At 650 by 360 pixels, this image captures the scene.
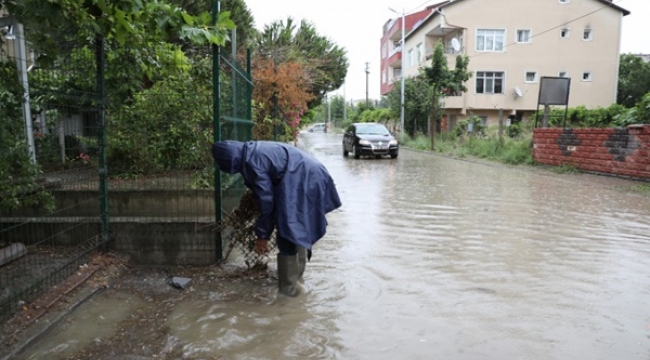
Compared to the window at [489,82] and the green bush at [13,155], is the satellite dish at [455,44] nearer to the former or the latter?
the window at [489,82]

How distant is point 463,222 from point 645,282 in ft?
9.71

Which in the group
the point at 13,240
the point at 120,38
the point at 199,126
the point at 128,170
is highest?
the point at 120,38

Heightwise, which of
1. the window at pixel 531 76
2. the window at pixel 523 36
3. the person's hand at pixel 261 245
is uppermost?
the window at pixel 523 36

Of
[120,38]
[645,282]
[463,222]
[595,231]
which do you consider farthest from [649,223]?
[120,38]

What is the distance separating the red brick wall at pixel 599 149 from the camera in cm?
1178

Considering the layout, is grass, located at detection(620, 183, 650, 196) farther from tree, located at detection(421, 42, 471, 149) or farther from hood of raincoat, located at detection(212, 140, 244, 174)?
tree, located at detection(421, 42, 471, 149)

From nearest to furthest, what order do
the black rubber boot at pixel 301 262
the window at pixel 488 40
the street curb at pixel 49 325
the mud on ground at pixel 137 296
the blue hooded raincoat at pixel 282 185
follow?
the street curb at pixel 49 325 < the mud on ground at pixel 137 296 < the blue hooded raincoat at pixel 282 185 < the black rubber boot at pixel 301 262 < the window at pixel 488 40

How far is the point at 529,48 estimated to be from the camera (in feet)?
110

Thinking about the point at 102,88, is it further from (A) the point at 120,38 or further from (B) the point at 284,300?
(B) the point at 284,300

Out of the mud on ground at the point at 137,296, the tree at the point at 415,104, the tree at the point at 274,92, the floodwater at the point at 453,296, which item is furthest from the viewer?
the tree at the point at 415,104

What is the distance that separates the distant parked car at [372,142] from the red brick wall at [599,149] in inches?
210

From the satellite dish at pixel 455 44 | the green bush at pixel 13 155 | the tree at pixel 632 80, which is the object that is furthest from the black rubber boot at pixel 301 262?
the tree at pixel 632 80

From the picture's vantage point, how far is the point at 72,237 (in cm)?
509

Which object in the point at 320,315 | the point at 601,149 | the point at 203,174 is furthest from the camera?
the point at 601,149
